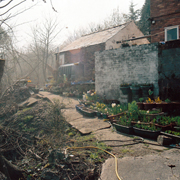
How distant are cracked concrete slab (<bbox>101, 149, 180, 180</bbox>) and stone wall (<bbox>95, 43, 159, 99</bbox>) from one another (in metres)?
4.44

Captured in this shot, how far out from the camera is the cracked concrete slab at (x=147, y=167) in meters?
3.05

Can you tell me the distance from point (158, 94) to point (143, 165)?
4799 millimetres

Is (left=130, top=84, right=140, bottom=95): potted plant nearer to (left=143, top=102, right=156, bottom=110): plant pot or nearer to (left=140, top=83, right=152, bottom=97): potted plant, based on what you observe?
(left=140, top=83, right=152, bottom=97): potted plant

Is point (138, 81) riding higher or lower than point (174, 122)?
higher

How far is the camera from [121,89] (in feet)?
28.3

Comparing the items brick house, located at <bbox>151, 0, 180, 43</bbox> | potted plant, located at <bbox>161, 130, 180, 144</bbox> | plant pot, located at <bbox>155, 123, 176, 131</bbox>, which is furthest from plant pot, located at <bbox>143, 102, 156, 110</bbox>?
brick house, located at <bbox>151, 0, 180, 43</bbox>

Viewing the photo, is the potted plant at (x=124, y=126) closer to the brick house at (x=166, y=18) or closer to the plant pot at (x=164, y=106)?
the plant pot at (x=164, y=106)

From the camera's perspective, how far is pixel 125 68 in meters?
8.94

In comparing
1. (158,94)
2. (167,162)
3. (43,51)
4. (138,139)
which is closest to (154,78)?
(158,94)

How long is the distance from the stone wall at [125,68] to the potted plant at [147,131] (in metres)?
2.82

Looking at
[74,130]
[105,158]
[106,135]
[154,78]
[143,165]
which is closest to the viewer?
[143,165]

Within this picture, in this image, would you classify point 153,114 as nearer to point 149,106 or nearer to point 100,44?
point 149,106

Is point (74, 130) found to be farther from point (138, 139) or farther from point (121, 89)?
point (121, 89)

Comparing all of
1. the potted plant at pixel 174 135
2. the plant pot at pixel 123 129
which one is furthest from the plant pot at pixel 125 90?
the potted plant at pixel 174 135
